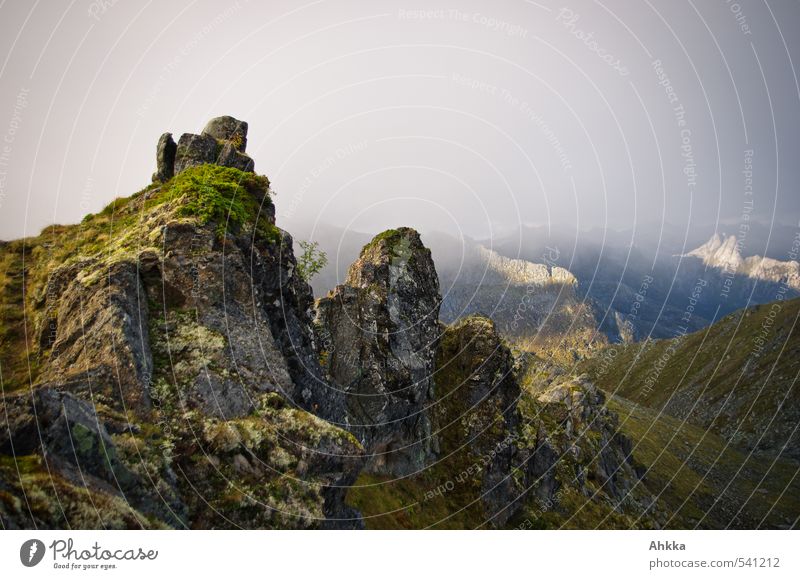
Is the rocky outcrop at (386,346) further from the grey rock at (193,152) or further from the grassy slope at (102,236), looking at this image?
the grey rock at (193,152)

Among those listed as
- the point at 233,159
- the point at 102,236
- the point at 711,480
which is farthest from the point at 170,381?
the point at 711,480

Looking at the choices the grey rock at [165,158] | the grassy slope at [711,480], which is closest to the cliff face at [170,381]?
the grey rock at [165,158]

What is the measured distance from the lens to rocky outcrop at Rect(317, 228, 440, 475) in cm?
2909

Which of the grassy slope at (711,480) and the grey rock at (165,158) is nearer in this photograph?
the grey rock at (165,158)

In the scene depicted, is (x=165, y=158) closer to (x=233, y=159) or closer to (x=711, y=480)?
(x=233, y=159)

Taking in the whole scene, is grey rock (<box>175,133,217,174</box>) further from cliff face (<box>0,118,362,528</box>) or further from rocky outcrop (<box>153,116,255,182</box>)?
cliff face (<box>0,118,362,528</box>)

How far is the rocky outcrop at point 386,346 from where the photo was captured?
29.1 metres

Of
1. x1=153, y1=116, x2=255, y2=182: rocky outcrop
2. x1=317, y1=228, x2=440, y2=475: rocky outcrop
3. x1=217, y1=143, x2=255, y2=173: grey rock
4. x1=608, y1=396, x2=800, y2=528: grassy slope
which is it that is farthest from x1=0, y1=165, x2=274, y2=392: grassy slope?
x1=608, y1=396, x2=800, y2=528: grassy slope

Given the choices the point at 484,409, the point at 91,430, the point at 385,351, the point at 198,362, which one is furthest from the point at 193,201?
the point at 484,409

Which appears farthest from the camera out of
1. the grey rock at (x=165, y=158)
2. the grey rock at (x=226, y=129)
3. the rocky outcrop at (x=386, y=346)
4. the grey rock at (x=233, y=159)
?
the grey rock at (x=226, y=129)

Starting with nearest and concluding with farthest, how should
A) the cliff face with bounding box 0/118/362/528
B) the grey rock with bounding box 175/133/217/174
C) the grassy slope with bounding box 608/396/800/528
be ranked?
the cliff face with bounding box 0/118/362/528, the grey rock with bounding box 175/133/217/174, the grassy slope with bounding box 608/396/800/528

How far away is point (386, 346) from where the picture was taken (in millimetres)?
31547

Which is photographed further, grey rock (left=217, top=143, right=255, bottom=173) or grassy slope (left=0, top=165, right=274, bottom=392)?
grey rock (left=217, top=143, right=255, bottom=173)
